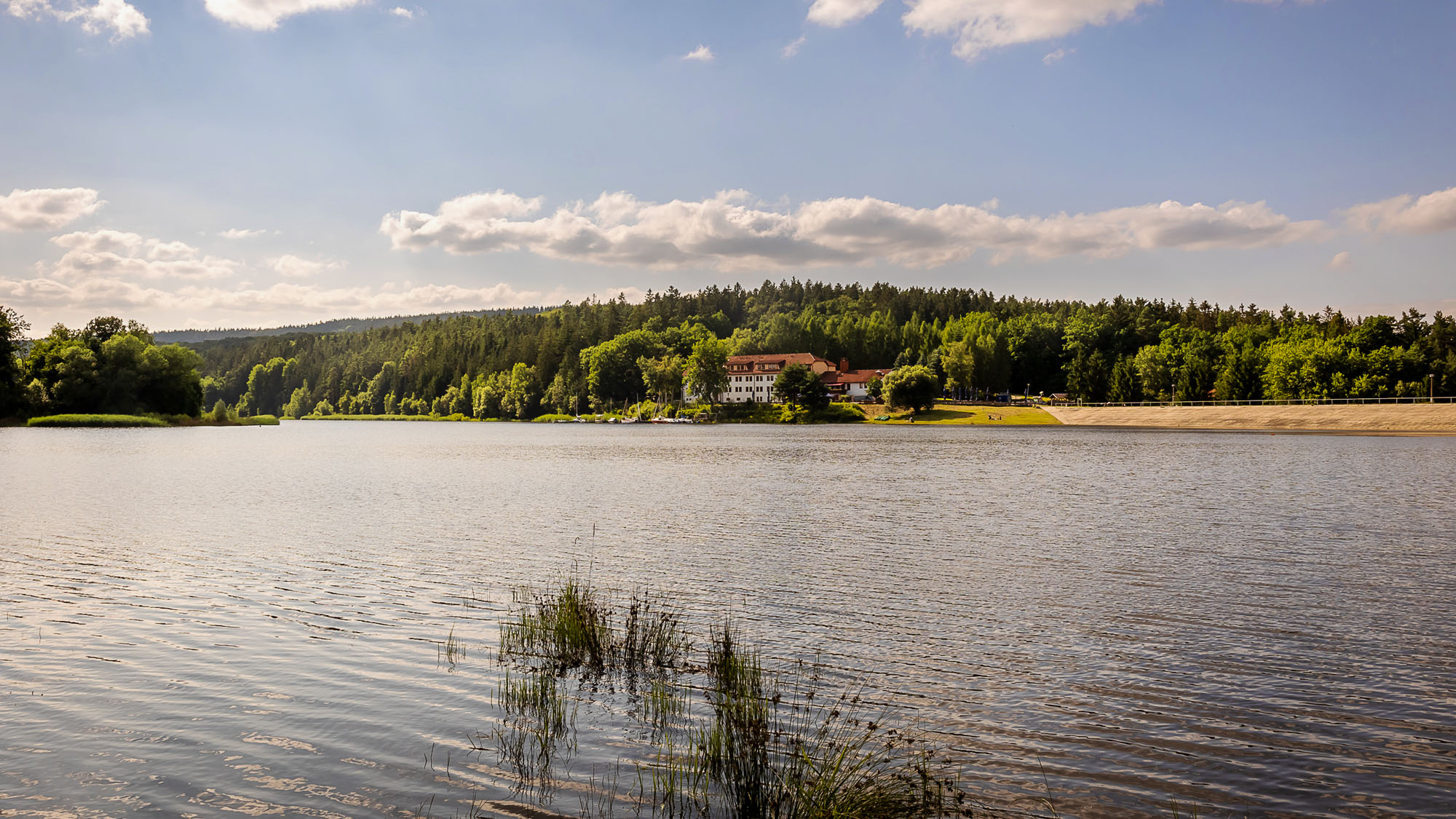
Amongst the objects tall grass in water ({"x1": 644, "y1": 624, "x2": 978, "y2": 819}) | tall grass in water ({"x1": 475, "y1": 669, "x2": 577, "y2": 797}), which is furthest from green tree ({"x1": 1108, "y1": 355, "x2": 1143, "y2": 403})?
tall grass in water ({"x1": 475, "y1": 669, "x2": 577, "y2": 797})

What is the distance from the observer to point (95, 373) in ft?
421

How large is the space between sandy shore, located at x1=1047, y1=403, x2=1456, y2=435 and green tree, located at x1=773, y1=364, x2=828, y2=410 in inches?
1934

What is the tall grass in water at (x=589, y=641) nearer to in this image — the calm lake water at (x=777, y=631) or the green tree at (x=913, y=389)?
the calm lake water at (x=777, y=631)

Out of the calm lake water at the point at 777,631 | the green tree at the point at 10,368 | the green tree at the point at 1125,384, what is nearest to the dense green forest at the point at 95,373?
the green tree at the point at 10,368

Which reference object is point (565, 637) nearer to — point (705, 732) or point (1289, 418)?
point (705, 732)

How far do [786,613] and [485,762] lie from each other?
29.5ft

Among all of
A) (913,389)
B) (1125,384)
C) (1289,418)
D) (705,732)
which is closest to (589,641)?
(705,732)

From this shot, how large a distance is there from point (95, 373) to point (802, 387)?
12397 centimetres

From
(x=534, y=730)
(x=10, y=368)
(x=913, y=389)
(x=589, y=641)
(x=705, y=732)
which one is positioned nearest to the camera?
(x=705, y=732)

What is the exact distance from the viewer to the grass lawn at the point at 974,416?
163 metres

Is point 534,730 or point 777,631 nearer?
point 534,730

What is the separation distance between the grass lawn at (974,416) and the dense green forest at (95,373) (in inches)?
4891

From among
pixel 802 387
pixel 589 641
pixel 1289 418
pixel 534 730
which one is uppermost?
pixel 802 387

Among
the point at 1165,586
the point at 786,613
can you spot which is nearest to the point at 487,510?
the point at 786,613
